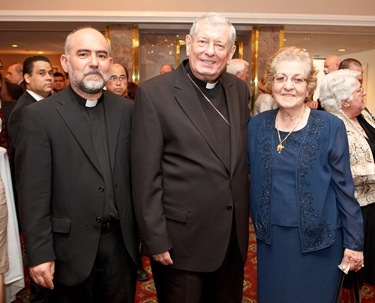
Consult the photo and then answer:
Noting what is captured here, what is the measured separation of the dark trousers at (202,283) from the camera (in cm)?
195

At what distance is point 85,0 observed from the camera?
829 cm

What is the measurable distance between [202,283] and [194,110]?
2.90 ft

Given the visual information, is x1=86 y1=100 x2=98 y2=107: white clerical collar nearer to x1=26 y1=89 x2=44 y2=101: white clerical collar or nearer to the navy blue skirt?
the navy blue skirt

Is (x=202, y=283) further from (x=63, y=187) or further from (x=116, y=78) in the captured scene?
(x=116, y=78)

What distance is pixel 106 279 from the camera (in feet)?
6.41

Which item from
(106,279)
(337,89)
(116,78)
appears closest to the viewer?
(106,279)

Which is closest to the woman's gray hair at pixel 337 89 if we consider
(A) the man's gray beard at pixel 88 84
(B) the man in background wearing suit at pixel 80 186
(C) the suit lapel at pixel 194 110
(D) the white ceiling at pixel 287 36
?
(C) the suit lapel at pixel 194 110

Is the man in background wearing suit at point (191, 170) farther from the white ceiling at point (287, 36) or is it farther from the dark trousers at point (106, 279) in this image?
the white ceiling at point (287, 36)

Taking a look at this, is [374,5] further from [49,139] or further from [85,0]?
[49,139]

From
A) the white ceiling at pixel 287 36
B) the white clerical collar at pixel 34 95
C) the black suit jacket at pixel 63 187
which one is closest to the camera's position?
the black suit jacket at pixel 63 187

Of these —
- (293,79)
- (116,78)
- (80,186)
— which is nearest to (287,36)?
(116,78)

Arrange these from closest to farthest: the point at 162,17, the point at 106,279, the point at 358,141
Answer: the point at 106,279
the point at 358,141
the point at 162,17

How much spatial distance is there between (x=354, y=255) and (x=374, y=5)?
326 inches

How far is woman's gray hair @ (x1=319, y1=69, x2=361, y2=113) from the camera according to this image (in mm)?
2547
